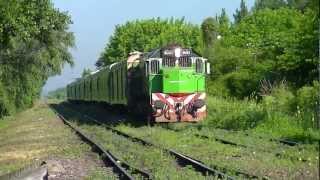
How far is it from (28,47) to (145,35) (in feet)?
188

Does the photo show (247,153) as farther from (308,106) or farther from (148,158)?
(308,106)

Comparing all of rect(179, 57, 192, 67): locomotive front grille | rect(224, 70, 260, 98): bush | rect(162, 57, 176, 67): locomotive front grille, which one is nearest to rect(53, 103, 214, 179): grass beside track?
rect(162, 57, 176, 67): locomotive front grille

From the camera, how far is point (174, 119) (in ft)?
83.3

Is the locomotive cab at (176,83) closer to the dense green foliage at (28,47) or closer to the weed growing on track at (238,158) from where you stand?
the weed growing on track at (238,158)

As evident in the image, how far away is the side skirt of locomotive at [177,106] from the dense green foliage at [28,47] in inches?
239

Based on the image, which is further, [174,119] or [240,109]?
[240,109]

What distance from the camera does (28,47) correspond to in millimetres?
44906

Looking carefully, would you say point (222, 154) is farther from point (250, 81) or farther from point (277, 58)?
point (250, 81)

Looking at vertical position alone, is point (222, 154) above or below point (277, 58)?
below

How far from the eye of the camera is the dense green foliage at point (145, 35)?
95812 millimetres

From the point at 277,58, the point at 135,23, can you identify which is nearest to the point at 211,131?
the point at 277,58

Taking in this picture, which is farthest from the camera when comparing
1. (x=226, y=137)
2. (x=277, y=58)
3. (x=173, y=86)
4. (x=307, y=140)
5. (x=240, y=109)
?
(x=277, y=58)

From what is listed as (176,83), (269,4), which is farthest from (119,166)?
(269,4)

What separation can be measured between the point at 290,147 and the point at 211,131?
6.77m
